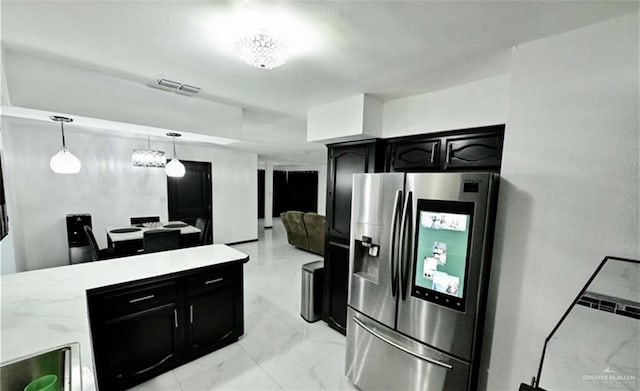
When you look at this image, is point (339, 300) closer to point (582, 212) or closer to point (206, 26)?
point (582, 212)

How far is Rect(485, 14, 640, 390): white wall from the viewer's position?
1.17m

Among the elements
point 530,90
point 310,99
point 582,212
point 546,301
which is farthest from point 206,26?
point 546,301

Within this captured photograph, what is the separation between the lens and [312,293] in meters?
2.92

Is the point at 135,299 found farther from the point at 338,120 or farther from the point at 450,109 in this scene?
the point at 450,109

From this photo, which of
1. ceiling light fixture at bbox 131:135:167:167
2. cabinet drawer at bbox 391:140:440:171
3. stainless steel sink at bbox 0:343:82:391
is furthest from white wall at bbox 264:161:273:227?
stainless steel sink at bbox 0:343:82:391

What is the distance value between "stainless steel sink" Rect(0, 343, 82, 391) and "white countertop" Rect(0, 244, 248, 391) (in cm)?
3

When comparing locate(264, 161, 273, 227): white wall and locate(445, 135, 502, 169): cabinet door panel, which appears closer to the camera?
locate(445, 135, 502, 169): cabinet door panel

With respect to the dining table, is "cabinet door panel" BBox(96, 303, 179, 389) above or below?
below

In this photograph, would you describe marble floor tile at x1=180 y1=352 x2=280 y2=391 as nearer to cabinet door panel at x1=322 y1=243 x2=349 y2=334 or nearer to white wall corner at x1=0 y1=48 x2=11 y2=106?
cabinet door panel at x1=322 y1=243 x2=349 y2=334

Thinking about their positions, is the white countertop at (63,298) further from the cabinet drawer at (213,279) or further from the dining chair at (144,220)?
the dining chair at (144,220)

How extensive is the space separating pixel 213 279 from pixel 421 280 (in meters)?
1.82

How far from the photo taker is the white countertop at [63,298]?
1.11m

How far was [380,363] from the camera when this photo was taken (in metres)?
1.80

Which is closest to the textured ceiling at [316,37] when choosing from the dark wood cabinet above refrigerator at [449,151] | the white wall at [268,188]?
the dark wood cabinet above refrigerator at [449,151]
